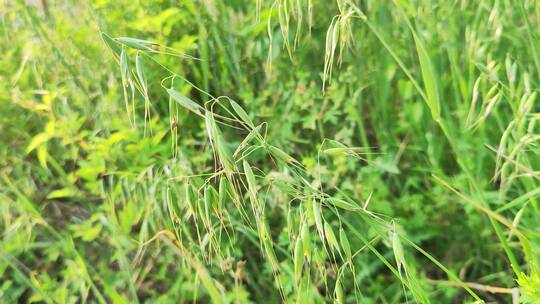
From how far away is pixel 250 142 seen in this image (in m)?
1.49

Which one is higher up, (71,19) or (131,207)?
(71,19)

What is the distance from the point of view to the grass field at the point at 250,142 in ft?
5.11

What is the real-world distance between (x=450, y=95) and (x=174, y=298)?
35.3 inches

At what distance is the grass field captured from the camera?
156 centimetres

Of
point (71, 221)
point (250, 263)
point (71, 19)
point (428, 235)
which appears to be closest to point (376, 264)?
point (428, 235)

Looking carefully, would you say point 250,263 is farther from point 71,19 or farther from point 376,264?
point 71,19

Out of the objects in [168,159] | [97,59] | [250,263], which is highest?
[97,59]

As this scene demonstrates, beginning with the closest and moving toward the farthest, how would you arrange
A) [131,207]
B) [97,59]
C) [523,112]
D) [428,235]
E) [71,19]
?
[523,112]
[131,207]
[428,235]
[97,59]
[71,19]

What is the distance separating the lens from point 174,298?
62.0 inches

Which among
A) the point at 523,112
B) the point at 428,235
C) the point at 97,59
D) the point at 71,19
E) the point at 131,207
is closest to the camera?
the point at 523,112

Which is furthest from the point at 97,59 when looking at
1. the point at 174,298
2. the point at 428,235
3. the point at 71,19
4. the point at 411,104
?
the point at 428,235

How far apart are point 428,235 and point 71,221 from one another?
0.88 meters

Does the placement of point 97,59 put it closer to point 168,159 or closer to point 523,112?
point 168,159

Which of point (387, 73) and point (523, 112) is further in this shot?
point (387, 73)
